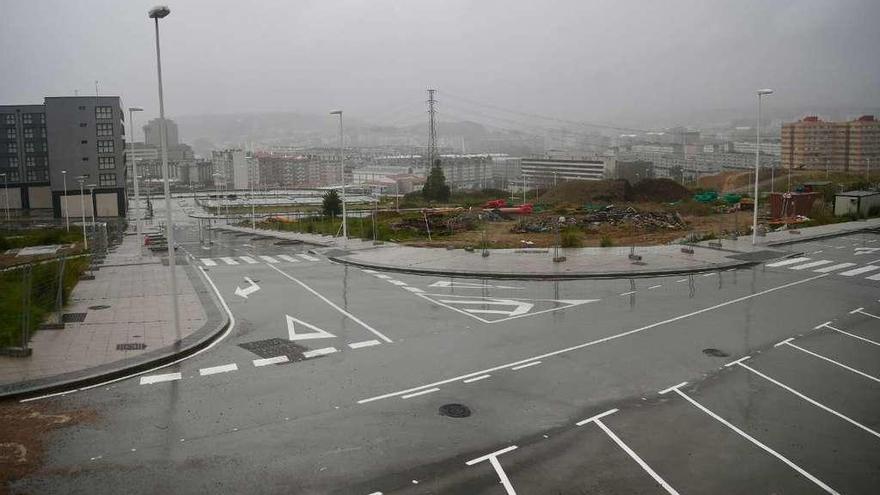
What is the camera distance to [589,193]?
250 feet

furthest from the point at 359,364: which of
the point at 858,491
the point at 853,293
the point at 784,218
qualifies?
the point at 784,218

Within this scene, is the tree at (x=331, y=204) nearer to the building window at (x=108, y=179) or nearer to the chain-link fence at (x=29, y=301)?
the building window at (x=108, y=179)

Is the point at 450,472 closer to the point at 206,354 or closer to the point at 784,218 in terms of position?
the point at 206,354

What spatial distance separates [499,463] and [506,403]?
249cm

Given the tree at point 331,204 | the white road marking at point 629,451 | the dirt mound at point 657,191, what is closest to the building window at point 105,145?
the tree at point 331,204

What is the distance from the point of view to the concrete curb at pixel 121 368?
40.4 ft

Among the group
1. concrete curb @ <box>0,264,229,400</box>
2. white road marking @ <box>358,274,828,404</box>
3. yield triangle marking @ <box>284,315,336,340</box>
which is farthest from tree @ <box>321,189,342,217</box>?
white road marking @ <box>358,274,828,404</box>

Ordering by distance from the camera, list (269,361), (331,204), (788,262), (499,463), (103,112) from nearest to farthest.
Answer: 1. (499,463)
2. (269,361)
3. (788,262)
4. (331,204)
5. (103,112)

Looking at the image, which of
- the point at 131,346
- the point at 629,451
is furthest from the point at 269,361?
the point at 629,451

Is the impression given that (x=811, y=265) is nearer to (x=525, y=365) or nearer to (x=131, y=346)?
(x=525, y=365)

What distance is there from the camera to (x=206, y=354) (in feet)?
50.0

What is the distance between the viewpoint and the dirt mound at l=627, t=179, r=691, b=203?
7188 cm

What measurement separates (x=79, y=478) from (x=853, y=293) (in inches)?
892

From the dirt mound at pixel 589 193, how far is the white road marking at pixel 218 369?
59581 millimetres
